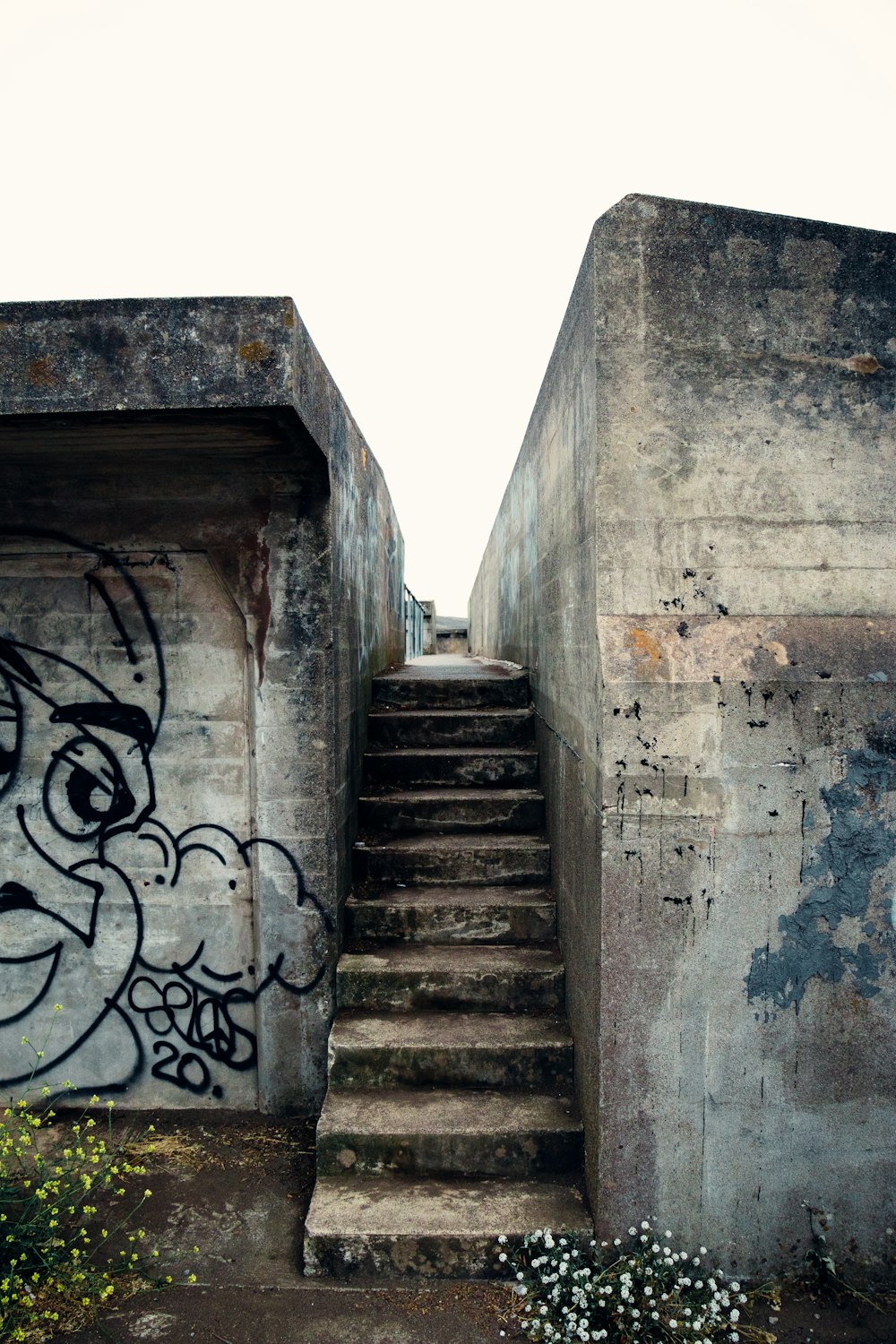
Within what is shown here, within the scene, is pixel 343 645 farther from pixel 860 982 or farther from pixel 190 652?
pixel 860 982

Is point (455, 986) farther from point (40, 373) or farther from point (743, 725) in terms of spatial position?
point (40, 373)

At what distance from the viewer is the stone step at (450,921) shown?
434 cm

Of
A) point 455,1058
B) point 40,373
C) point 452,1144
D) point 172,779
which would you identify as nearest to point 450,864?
point 455,1058

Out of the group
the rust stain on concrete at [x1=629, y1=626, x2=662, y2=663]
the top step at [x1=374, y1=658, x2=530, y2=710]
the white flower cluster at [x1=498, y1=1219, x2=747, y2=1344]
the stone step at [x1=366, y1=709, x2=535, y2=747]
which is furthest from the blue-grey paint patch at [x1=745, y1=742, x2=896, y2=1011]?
the top step at [x1=374, y1=658, x2=530, y2=710]

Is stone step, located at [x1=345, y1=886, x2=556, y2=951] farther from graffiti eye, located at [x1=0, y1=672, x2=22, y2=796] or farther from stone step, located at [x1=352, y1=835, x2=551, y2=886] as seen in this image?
graffiti eye, located at [x1=0, y1=672, x2=22, y2=796]

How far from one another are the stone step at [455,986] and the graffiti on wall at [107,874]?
63 centimetres

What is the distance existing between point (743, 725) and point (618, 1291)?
7.13 feet

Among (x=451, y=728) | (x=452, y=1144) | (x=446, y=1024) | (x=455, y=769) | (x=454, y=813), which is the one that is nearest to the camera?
(x=452, y=1144)

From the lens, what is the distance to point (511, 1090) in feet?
12.2

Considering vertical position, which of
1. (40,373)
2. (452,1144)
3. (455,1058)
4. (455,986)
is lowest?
(452,1144)

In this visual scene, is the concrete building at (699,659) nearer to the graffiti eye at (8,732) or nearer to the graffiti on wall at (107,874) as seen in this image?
the graffiti on wall at (107,874)

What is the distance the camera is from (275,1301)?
3.03m

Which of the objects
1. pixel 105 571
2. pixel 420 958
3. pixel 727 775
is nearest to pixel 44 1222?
pixel 420 958

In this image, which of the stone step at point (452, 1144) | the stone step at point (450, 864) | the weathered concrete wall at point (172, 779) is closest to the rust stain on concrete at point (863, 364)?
the weathered concrete wall at point (172, 779)
